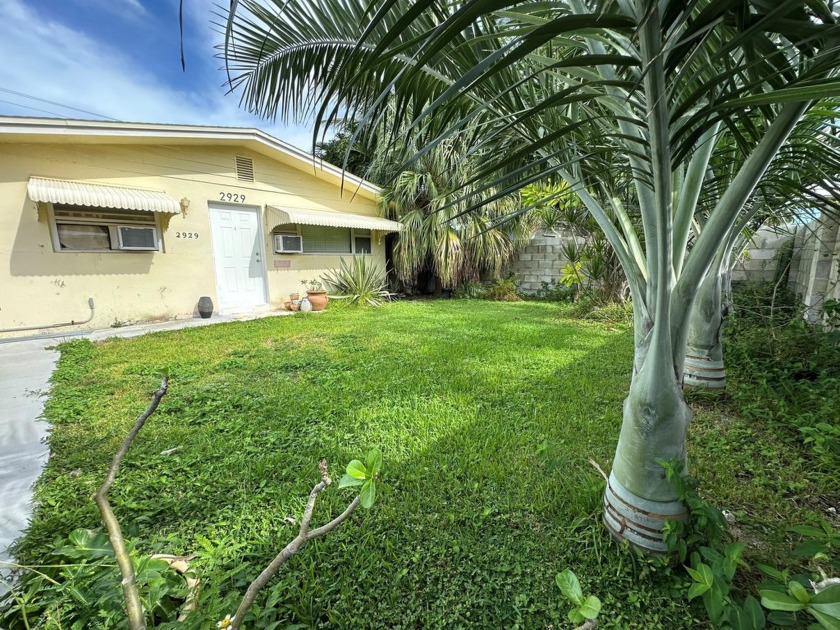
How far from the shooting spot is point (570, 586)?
821 millimetres

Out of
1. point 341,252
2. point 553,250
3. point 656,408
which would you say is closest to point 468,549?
point 656,408

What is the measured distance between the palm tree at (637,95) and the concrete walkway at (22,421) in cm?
180

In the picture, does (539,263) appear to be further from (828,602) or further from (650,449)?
(828,602)

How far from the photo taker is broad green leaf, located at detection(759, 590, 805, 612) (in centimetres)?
73

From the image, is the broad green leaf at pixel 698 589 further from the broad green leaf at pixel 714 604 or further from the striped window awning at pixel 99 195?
the striped window awning at pixel 99 195

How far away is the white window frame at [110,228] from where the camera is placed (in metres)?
5.22

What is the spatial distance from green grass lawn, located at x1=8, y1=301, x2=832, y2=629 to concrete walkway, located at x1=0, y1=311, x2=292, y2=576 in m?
0.08

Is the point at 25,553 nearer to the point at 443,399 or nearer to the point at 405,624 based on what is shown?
the point at 405,624

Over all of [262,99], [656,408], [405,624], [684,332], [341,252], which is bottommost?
[405,624]

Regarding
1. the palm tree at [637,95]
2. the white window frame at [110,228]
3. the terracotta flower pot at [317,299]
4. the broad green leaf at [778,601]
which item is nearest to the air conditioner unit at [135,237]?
the white window frame at [110,228]

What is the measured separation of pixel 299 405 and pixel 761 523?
9.63 ft

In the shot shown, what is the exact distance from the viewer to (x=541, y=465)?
2.06 m

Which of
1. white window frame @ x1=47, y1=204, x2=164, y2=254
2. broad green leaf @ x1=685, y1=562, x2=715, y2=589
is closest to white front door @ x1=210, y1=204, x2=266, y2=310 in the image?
white window frame @ x1=47, y1=204, x2=164, y2=254

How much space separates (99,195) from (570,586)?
23.8 feet
